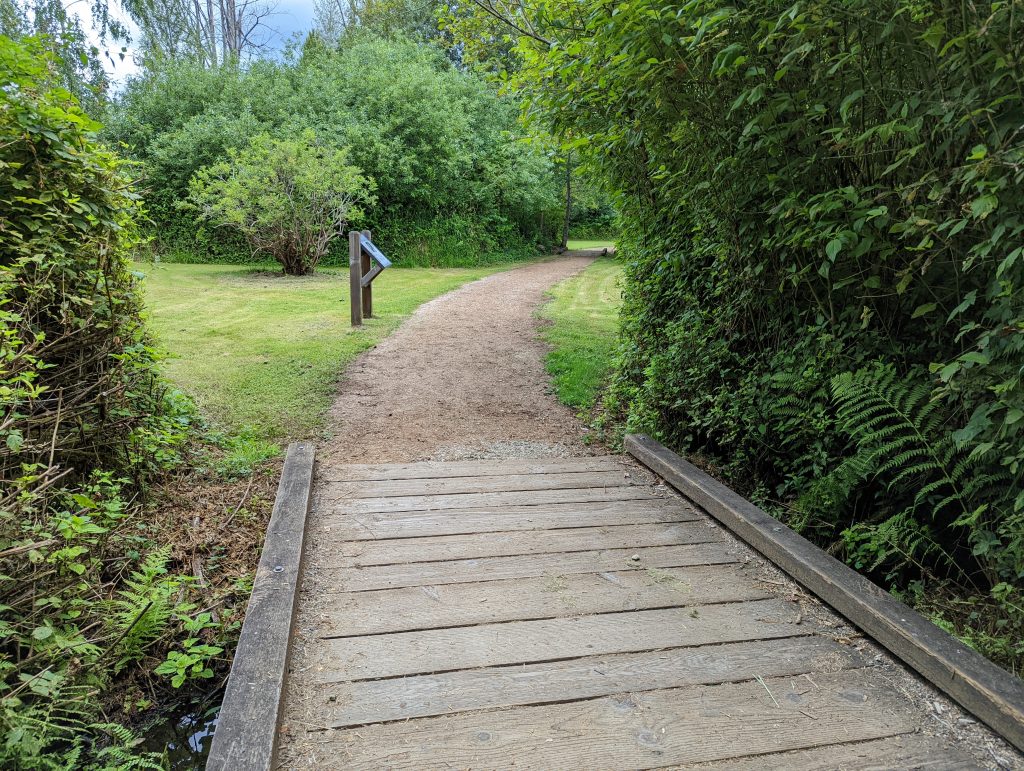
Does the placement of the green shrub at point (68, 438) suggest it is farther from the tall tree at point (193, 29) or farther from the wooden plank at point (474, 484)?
the tall tree at point (193, 29)

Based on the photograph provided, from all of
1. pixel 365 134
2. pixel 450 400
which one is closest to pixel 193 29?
pixel 365 134

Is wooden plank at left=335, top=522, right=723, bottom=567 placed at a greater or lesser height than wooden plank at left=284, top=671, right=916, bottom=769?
greater

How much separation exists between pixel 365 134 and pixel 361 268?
10.1 m

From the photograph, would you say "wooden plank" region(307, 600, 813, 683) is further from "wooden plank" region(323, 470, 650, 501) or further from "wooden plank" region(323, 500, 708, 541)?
"wooden plank" region(323, 470, 650, 501)

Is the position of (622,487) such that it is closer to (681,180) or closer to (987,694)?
(681,180)

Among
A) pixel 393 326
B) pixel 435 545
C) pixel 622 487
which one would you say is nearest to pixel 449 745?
pixel 435 545

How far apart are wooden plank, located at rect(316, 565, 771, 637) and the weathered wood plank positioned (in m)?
0.06

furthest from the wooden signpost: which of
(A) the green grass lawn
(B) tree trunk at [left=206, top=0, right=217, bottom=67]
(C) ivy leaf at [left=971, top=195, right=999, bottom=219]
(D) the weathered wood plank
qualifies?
(B) tree trunk at [left=206, top=0, right=217, bottom=67]

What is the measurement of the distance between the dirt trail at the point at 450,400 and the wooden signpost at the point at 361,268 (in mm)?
716

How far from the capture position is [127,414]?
13.2 ft

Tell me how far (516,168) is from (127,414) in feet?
66.9

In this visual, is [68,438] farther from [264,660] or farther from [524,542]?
[524,542]

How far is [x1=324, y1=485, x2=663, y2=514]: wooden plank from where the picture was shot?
3891 millimetres

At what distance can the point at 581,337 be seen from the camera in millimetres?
9648
